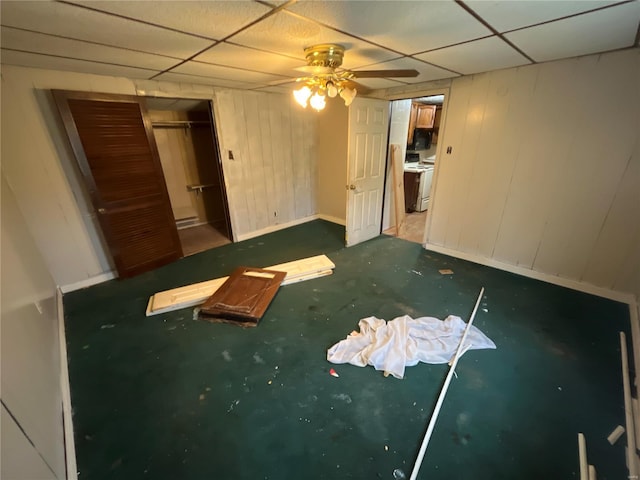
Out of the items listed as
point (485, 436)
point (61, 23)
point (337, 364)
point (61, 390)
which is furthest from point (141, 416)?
point (61, 23)

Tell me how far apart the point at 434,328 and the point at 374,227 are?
217cm

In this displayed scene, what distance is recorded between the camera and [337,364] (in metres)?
1.94

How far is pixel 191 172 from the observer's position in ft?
Result: 15.6

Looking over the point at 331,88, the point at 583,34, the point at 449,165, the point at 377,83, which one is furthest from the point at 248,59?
the point at 449,165

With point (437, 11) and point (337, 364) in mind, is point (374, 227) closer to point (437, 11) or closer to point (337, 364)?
point (337, 364)

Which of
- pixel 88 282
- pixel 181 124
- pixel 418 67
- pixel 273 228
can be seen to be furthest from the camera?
pixel 273 228

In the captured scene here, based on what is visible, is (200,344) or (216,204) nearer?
(200,344)

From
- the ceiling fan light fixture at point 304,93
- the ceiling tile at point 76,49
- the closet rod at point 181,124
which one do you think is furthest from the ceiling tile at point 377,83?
the closet rod at point 181,124

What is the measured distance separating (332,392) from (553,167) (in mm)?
2931

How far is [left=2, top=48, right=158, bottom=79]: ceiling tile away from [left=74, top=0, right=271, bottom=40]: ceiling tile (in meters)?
1.30

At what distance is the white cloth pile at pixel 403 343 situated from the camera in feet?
6.31

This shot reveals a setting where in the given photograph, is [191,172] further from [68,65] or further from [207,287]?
[207,287]

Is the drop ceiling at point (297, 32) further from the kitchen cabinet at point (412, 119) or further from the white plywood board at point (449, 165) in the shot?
the kitchen cabinet at point (412, 119)

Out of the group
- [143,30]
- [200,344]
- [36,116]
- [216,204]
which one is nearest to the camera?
[143,30]
